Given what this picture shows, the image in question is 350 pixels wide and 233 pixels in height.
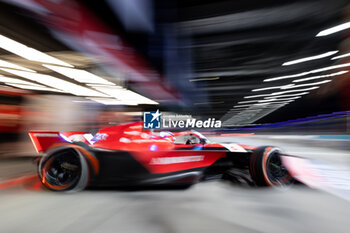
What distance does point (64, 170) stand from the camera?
1.87 m

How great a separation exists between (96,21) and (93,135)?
242cm

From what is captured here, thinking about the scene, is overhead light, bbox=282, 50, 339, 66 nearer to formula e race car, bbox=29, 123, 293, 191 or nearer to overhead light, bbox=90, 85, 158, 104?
formula e race car, bbox=29, 123, 293, 191

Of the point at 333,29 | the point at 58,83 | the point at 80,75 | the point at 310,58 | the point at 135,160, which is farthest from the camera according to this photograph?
the point at 310,58

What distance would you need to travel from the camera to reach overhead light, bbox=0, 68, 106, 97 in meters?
2.05

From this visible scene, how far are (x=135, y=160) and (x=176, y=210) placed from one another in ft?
2.14

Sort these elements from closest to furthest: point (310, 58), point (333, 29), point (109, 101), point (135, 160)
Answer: point (135, 160)
point (109, 101)
point (333, 29)
point (310, 58)

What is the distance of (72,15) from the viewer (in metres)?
2.48

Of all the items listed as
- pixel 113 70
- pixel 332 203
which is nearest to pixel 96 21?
pixel 113 70

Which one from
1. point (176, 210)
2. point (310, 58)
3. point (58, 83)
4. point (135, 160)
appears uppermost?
point (310, 58)

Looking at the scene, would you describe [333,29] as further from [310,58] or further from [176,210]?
[176,210]

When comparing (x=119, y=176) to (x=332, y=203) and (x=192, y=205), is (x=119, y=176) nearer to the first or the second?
(x=192, y=205)

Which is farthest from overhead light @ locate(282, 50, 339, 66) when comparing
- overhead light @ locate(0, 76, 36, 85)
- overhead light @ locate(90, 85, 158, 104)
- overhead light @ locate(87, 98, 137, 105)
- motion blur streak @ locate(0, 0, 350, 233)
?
overhead light @ locate(0, 76, 36, 85)

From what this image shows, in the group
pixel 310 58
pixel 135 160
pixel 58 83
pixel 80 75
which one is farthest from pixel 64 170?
pixel 310 58

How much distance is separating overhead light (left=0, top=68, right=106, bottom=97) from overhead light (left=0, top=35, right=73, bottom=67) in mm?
228
